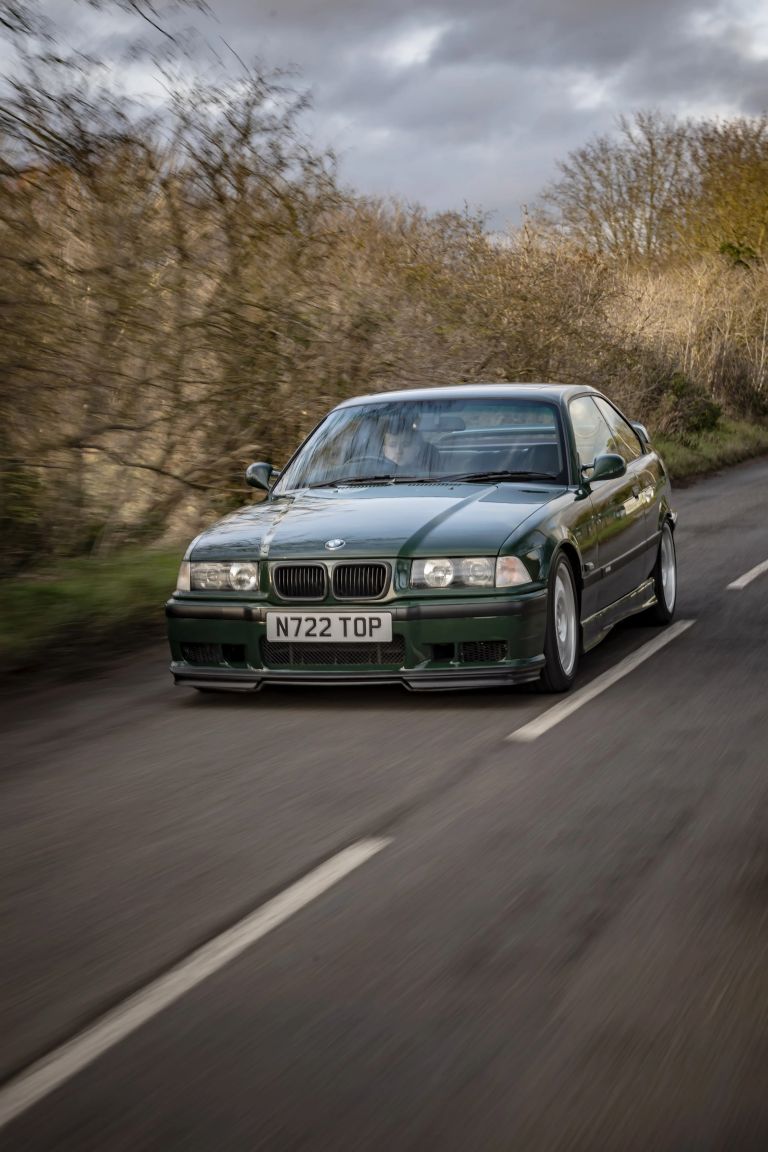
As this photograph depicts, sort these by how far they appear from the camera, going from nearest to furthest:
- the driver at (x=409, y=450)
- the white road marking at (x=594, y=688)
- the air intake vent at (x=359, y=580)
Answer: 1. the white road marking at (x=594, y=688)
2. the air intake vent at (x=359, y=580)
3. the driver at (x=409, y=450)

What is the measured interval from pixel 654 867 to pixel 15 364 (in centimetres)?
708

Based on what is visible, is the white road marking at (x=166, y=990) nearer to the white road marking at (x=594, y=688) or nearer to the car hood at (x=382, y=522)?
the white road marking at (x=594, y=688)

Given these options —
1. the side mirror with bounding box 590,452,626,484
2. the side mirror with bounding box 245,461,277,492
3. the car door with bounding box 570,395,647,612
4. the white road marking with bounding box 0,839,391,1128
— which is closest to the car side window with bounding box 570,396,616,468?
the car door with bounding box 570,395,647,612

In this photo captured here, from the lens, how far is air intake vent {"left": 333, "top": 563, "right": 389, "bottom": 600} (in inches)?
299

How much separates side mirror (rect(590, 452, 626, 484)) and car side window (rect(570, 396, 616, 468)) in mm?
223

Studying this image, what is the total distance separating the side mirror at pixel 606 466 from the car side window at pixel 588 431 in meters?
0.22

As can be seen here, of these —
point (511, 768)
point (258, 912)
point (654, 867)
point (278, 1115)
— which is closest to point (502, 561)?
point (511, 768)

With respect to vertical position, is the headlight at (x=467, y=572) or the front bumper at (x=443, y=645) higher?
the headlight at (x=467, y=572)

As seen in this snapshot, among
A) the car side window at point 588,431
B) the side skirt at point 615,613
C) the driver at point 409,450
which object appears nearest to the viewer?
the side skirt at point 615,613

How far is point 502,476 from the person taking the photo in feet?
28.5

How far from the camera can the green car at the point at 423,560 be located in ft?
24.7

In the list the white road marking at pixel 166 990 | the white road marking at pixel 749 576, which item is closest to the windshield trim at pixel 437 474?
the white road marking at pixel 749 576

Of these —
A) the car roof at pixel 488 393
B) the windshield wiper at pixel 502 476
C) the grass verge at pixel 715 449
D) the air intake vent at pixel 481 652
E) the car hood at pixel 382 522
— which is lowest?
the grass verge at pixel 715 449

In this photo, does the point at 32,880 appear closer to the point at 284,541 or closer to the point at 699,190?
the point at 284,541
